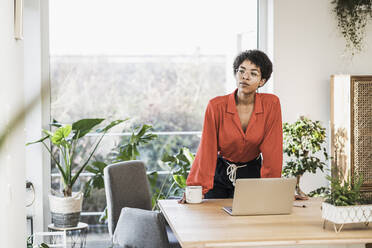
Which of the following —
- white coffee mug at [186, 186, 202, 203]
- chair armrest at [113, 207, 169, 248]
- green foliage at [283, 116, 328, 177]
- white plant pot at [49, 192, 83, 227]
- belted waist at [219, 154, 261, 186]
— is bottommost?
white plant pot at [49, 192, 83, 227]

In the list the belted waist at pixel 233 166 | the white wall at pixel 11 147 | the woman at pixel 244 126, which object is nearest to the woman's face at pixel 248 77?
the woman at pixel 244 126

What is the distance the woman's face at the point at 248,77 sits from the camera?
117 inches

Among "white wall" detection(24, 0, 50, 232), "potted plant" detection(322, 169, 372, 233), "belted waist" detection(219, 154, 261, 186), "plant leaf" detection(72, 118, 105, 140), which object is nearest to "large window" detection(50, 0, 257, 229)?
"white wall" detection(24, 0, 50, 232)

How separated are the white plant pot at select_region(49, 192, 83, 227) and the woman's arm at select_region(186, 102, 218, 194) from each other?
1198mm

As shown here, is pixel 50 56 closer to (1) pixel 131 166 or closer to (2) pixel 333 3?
(1) pixel 131 166

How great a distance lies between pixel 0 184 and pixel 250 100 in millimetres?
1686

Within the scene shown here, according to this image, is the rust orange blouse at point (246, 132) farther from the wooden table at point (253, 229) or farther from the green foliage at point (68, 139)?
the green foliage at point (68, 139)

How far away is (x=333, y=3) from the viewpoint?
166 inches

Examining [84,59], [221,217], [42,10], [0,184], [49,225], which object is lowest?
[49,225]

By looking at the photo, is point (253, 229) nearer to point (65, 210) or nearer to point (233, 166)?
point (233, 166)

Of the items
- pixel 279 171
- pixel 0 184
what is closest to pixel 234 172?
pixel 279 171

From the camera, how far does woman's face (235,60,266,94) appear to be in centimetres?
297

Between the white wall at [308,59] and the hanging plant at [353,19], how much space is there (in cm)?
5

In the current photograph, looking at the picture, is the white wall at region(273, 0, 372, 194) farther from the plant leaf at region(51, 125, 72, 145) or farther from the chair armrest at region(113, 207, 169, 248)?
the chair armrest at region(113, 207, 169, 248)
